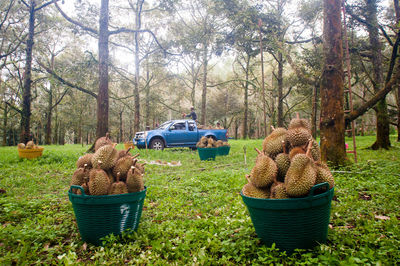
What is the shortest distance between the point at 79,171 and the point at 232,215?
1.99m

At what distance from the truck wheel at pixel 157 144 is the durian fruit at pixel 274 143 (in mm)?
10820

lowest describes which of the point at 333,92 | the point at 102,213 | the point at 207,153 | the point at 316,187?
the point at 102,213

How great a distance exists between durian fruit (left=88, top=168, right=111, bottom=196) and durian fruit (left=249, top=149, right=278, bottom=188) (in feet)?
5.05

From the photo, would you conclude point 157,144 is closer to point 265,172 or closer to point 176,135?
point 176,135

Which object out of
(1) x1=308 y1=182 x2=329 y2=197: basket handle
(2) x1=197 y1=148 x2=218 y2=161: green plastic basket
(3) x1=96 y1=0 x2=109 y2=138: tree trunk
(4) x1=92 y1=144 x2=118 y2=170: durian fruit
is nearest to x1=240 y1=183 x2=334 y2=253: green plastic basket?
(1) x1=308 y1=182 x2=329 y2=197: basket handle

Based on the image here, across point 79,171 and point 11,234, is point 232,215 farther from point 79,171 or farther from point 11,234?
point 11,234

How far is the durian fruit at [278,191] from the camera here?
7.18 ft

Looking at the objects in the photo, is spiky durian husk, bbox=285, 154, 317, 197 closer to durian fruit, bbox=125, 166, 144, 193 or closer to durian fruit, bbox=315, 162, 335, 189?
durian fruit, bbox=315, 162, 335, 189

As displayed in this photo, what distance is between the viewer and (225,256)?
7.32 ft

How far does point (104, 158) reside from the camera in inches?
111

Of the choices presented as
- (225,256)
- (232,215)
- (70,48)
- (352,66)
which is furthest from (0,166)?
(70,48)

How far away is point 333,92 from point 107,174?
4.94 m

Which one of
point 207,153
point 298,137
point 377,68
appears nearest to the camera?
point 298,137

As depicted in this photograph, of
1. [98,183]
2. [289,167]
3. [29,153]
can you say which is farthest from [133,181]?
[29,153]
